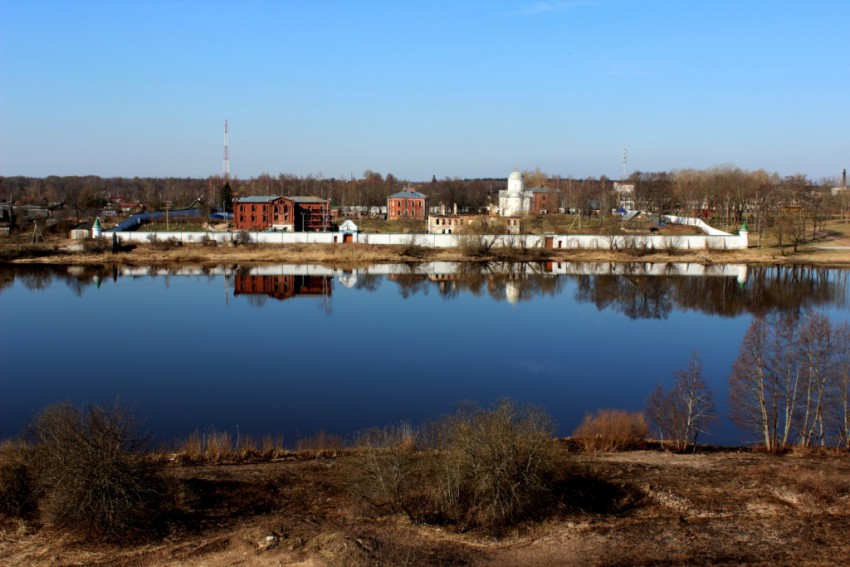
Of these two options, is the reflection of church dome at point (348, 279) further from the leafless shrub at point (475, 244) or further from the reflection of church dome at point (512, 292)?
the leafless shrub at point (475, 244)

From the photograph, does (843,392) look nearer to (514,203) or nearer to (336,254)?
(336,254)

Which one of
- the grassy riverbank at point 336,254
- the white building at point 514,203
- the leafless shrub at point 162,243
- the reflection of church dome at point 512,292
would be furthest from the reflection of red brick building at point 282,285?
the white building at point 514,203

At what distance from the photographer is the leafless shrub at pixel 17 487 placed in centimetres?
721

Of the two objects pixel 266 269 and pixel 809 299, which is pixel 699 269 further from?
pixel 266 269

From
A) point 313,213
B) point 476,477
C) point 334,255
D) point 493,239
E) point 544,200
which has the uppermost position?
point 544,200

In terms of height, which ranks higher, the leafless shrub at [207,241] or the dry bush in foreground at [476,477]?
the leafless shrub at [207,241]

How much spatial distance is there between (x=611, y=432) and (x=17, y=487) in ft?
23.9

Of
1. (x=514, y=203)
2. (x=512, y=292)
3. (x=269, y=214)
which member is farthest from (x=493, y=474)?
(x=514, y=203)

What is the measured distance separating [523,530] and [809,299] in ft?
68.1

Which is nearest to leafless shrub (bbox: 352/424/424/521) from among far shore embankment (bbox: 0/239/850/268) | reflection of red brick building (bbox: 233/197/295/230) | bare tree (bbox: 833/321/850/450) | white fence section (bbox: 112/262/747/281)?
bare tree (bbox: 833/321/850/450)

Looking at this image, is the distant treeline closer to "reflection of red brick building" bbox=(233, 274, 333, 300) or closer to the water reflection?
the water reflection

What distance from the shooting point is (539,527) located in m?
A: 7.09

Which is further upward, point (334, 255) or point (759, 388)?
point (334, 255)

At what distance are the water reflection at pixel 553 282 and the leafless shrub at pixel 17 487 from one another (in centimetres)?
1615
